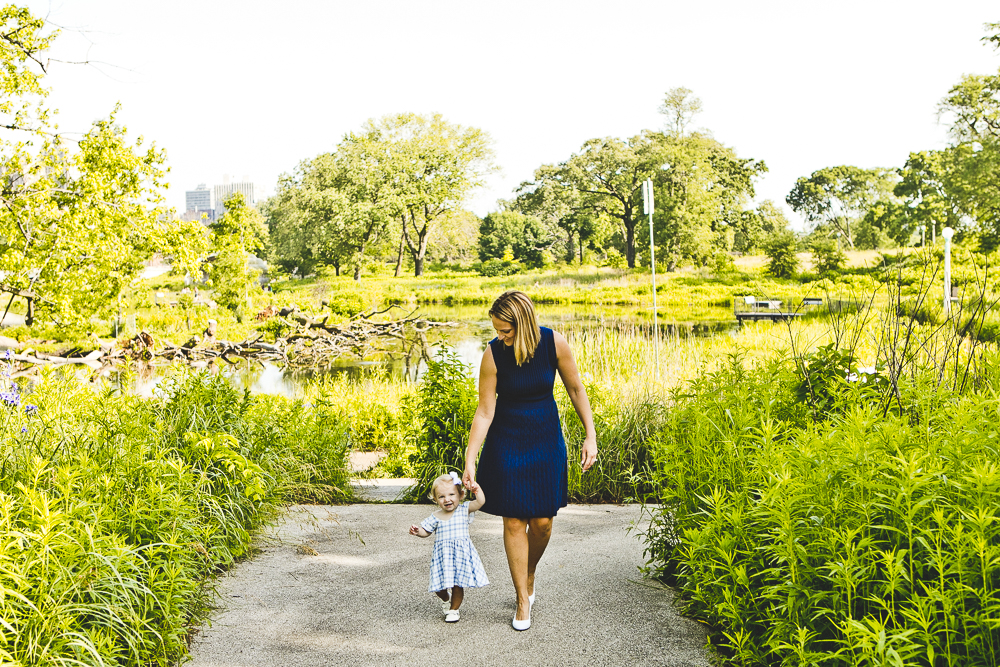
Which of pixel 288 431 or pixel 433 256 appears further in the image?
pixel 433 256

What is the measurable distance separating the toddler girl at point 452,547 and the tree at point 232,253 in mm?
17398

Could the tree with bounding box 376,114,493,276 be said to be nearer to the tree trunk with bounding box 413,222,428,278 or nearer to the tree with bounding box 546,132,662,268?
the tree trunk with bounding box 413,222,428,278

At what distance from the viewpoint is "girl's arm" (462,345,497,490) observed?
3.31 meters

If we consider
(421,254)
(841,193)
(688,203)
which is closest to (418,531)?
(688,203)

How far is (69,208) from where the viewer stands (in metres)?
12.1

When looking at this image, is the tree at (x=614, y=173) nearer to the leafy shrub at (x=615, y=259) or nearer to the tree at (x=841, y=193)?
the leafy shrub at (x=615, y=259)

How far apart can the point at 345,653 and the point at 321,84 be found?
247ft

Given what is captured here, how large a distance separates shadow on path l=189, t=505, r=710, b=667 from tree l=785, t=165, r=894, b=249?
59.7 meters

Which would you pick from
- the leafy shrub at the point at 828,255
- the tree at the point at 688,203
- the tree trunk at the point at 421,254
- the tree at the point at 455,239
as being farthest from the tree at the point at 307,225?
the leafy shrub at the point at 828,255

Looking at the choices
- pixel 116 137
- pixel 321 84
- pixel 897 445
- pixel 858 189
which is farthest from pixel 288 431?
pixel 321 84

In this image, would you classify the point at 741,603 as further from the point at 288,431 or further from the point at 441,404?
the point at 288,431

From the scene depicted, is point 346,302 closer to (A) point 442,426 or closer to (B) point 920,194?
(A) point 442,426

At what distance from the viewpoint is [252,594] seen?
3637mm

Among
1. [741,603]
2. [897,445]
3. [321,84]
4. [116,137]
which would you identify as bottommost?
[741,603]
